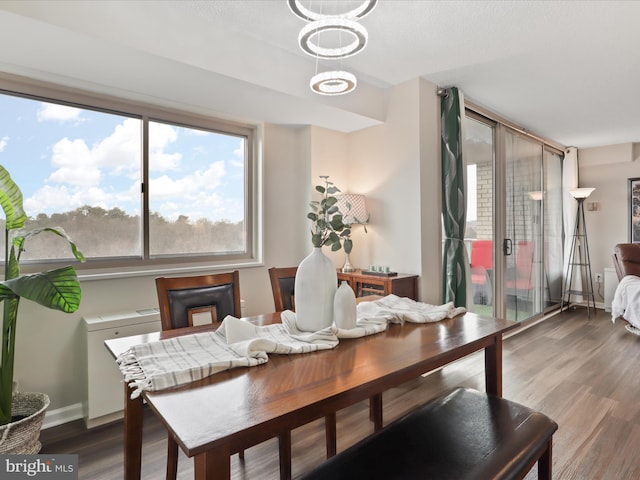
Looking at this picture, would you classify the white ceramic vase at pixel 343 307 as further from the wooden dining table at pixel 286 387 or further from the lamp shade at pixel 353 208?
the lamp shade at pixel 353 208

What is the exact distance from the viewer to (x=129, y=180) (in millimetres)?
2635

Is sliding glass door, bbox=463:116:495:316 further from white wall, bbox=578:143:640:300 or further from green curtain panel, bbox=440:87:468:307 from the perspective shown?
white wall, bbox=578:143:640:300

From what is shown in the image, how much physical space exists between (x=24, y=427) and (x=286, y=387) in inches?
59.1

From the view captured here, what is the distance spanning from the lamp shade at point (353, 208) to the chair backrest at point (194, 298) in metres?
1.41

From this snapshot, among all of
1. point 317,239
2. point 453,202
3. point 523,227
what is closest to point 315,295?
point 317,239

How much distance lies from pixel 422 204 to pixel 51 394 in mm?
2891

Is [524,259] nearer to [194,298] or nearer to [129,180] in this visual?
[194,298]

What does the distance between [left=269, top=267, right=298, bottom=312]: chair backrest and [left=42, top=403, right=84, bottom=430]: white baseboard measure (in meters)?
1.48

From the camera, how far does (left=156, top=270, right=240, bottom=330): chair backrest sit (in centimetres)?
173

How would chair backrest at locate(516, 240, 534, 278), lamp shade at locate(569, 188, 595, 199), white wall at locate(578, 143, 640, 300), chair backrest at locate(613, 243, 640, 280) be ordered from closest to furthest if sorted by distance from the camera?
chair backrest at locate(516, 240, 534, 278) < chair backrest at locate(613, 243, 640, 280) < lamp shade at locate(569, 188, 595, 199) < white wall at locate(578, 143, 640, 300)

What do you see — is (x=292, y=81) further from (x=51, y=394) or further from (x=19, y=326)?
(x=51, y=394)

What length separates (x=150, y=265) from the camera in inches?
106

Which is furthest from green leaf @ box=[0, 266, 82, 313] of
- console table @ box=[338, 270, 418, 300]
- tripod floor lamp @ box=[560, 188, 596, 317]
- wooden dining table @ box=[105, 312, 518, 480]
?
tripod floor lamp @ box=[560, 188, 596, 317]

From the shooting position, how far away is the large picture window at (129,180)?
7.49ft
